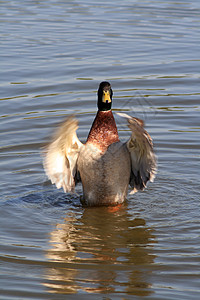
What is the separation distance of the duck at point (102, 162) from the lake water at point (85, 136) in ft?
0.84

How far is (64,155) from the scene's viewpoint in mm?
6555

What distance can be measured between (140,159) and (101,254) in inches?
54.1

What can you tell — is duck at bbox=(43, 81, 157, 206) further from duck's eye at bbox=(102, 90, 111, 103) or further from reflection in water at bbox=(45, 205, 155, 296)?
reflection in water at bbox=(45, 205, 155, 296)

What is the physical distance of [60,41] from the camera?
1245cm

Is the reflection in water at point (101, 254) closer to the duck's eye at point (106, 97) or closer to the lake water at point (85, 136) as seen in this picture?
the lake water at point (85, 136)

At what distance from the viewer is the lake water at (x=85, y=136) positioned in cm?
516

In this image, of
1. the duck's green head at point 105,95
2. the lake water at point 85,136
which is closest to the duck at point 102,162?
the duck's green head at point 105,95

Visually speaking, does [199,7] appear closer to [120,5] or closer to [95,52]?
[120,5]

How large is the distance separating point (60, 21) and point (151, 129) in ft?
19.9

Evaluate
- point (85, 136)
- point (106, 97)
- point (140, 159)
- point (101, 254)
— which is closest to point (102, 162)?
point (140, 159)

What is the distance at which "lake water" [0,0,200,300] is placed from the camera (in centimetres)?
516

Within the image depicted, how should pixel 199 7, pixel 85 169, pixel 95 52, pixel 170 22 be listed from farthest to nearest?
pixel 199 7, pixel 170 22, pixel 95 52, pixel 85 169

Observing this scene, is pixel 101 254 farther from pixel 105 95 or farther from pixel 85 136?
pixel 85 136

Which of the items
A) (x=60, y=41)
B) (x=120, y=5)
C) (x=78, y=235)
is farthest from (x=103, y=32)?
(x=78, y=235)
